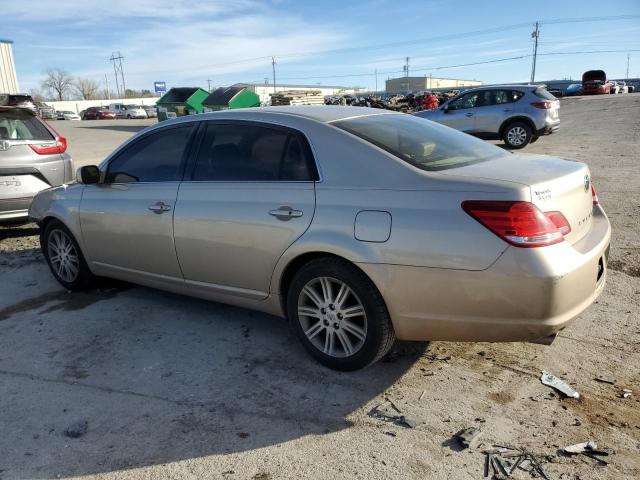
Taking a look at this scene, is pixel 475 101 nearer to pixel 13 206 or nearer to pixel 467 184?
pixel 13 206

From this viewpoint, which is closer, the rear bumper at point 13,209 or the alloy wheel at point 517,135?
the rear bumper at point 13,209

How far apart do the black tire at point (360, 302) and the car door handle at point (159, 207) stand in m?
1.24

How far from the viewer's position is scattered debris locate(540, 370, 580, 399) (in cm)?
Result: 301

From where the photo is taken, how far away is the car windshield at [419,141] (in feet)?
10.6

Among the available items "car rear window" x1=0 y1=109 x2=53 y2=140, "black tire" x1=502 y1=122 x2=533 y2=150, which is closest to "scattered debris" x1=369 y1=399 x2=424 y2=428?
"car rear window" x1=0 y1=109 x2=53 y2=140

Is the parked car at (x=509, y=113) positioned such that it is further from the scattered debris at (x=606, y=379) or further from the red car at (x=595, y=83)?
the red car at (x=595, y=83)

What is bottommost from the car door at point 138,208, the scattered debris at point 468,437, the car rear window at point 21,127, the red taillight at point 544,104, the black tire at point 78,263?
the scattered debris at point 468,437

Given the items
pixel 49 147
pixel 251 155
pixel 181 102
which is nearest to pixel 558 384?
pixel 251 155

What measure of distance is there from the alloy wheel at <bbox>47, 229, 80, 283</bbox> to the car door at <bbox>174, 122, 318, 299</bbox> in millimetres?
1606

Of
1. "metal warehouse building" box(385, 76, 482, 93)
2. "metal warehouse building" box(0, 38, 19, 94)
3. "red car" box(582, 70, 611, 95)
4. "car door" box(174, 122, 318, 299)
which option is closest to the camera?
"car door" box(174, 122, 318, 299)

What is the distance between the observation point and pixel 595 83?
41125mm

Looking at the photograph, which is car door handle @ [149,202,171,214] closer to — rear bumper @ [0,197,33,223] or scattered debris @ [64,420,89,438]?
scattered debris @ [64,420,89,438]

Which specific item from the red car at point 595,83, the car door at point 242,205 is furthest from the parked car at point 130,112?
the car door at point 242,205

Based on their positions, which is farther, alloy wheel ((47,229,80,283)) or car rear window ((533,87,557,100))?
car rear window ((533,87,557,100))
